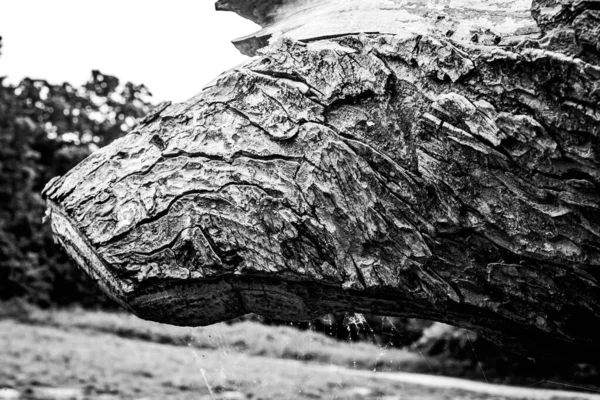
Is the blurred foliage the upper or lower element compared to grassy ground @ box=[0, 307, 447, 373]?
upper

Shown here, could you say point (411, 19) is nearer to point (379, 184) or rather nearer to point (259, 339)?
point (379, 184)

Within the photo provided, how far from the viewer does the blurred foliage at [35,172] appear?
6.84 meters

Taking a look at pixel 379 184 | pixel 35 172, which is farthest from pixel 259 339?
pixel 379 184

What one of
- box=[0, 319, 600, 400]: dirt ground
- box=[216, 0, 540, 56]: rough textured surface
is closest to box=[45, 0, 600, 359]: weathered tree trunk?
box=[216, 0, 540, 56]: rough textured surface

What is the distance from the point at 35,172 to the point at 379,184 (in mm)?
7238

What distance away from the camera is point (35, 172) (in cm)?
771

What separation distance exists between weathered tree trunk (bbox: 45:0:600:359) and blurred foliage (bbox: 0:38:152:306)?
183 inches

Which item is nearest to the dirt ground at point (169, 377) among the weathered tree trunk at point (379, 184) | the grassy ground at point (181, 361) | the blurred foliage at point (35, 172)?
the grassy ground at point (181, 361)

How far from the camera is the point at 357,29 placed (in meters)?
1.64

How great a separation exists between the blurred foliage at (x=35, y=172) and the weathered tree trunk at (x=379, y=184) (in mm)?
4661

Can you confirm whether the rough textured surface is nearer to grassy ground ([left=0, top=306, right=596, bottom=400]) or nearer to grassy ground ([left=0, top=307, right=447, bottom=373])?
grassy ground ([left=0, top=306, right=596, bottom=400])

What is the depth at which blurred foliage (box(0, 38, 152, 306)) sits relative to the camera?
269 inches

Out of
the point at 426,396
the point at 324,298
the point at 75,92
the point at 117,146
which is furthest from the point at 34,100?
the point at 324,298

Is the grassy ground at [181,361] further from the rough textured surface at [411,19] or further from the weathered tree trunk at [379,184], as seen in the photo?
the rough textured surface at [411,19]
